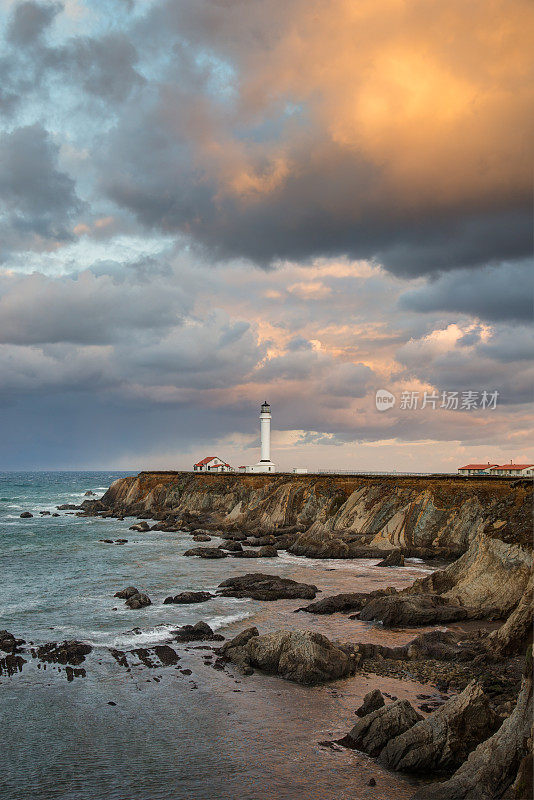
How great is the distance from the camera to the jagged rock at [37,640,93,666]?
82.9ft

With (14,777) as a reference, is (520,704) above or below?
above

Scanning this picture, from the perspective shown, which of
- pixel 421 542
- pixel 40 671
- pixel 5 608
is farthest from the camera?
pixel 421 542

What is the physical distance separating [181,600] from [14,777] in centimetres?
2018

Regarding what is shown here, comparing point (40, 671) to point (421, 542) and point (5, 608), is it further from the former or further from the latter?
point (421, 542)

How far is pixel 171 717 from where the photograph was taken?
Answer: 63.8ft

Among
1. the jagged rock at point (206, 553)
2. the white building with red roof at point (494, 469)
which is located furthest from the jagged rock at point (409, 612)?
the white building with red roof at point (494, 469)

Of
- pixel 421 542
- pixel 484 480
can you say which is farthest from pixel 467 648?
pixel 484 480

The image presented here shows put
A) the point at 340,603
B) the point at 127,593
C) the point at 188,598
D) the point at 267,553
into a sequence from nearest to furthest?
the point at 340,603, the point at 188,598, the point at 127,593, the point at 267,553

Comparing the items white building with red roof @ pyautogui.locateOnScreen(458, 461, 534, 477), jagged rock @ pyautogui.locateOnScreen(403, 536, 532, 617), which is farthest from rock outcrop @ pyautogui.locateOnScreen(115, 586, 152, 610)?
white building with red roof @ pyautogui.locateOnScreen(458, 461, 534, 477)

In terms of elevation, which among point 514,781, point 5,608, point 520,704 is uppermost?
point 520,704

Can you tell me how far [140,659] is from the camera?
82.6ft

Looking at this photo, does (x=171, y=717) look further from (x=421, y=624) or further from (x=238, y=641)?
(x=421, y=624)

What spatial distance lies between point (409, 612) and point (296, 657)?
877cm

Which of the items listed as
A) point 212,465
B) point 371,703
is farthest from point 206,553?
point 212,465
